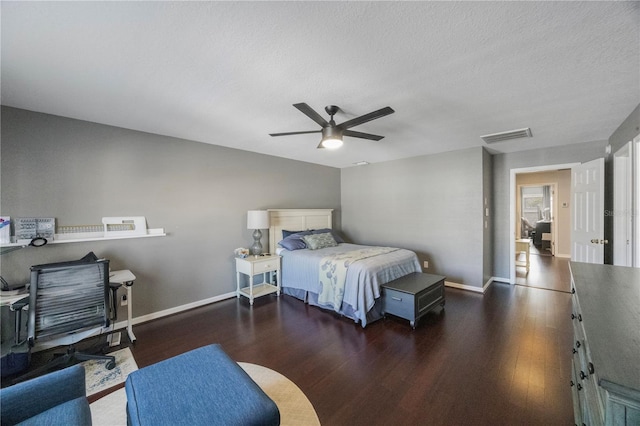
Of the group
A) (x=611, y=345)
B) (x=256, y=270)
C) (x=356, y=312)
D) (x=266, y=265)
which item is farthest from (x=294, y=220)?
(x=611, y=345)

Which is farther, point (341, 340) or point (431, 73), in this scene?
point (341, 340)

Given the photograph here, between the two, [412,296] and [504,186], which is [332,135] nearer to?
[412,296]

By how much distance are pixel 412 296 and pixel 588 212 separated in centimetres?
290

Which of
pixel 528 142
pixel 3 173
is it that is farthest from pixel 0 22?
pixel 528 142

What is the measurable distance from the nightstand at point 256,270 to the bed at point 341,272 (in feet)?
0.54

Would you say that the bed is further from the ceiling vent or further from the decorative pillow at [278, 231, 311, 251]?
the ceiling vent

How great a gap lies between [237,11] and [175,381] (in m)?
1.99

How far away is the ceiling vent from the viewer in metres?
3.21

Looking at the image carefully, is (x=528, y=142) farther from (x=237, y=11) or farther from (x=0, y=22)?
(x=0, y=22)

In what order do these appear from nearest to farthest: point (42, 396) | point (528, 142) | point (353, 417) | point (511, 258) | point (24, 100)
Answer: point (42, 396) < point (353, 417) < point (24, 100) < point (528, 142) < point (511, 258)

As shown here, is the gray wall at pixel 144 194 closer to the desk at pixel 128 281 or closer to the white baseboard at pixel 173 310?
the white baseboard at pixel 173 310

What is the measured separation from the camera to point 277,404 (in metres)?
1.82

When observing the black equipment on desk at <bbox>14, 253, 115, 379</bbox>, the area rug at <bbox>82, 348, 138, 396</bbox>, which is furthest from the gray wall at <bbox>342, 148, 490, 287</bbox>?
the black equipment on desk at <bbox>14, 253, 115, 379</bbox>

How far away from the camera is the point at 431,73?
1.89m
